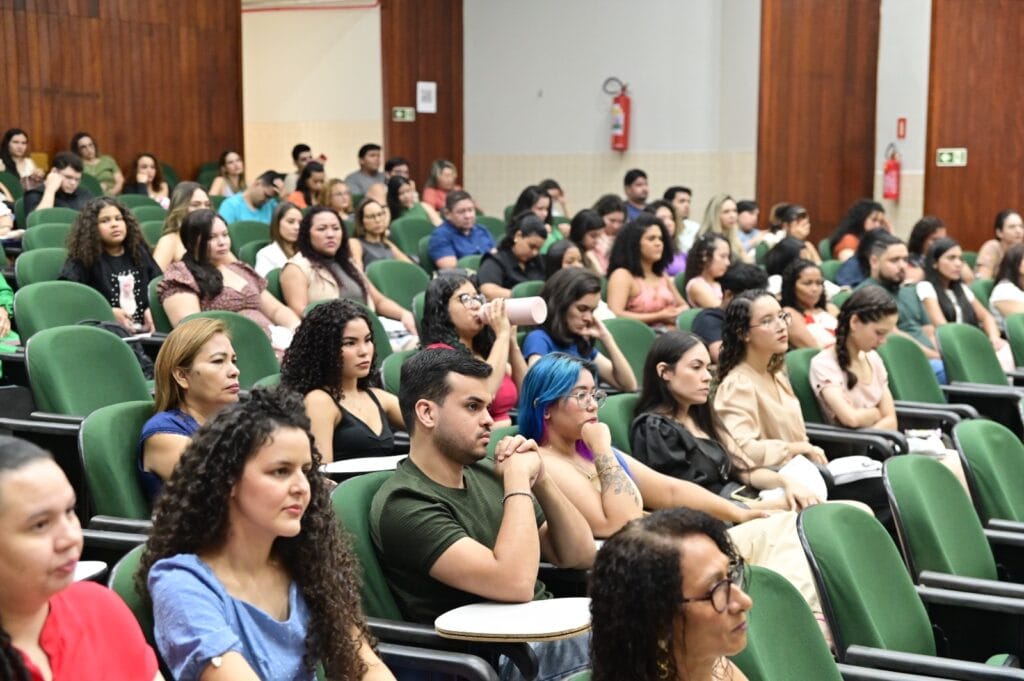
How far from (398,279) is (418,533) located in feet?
12.4

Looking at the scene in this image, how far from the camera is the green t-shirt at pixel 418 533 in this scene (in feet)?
8.81

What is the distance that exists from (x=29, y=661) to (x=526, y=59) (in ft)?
34.2

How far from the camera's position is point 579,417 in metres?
3.33

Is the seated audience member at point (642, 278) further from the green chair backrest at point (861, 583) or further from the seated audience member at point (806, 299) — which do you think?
the green chair backrest at point (861, 583)

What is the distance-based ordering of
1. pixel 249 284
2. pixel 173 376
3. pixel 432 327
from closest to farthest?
pixel 173 376 → pixel 432 327 → pixel 249 284

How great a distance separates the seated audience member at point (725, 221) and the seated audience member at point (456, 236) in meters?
1.76

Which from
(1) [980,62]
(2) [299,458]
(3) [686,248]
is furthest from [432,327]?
(1) [980,62]

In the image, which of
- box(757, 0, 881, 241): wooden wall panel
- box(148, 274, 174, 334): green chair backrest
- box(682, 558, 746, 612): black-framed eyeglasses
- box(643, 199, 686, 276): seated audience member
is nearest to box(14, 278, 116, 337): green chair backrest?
box(148, 274, 174, 334): green chair backrest

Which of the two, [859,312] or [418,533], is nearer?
Answer: [418,533]

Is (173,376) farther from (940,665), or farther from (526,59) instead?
(526,59)

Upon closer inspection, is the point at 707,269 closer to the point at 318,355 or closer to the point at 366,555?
the point at 318,355

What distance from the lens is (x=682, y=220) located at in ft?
30.5

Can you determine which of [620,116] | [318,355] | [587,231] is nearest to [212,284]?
[318,355]

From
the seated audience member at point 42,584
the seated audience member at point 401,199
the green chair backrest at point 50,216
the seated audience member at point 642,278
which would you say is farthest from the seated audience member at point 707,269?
the seated audience member at point 42,584
